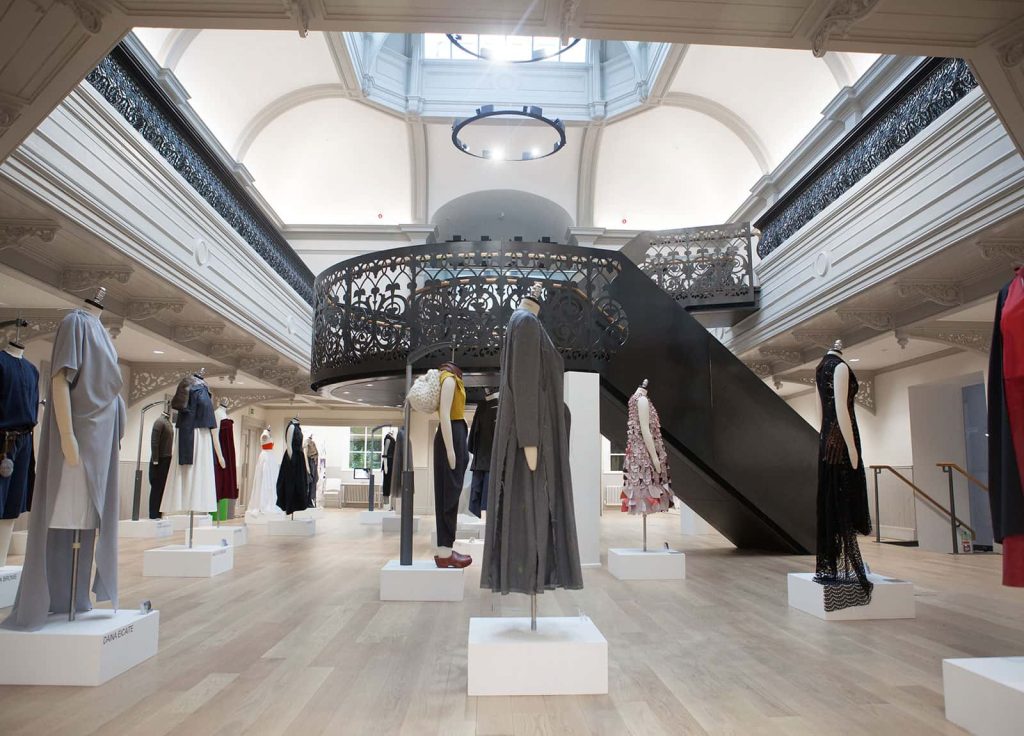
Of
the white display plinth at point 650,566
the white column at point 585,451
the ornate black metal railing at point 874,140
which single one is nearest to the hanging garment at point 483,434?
the white column at point 585,451

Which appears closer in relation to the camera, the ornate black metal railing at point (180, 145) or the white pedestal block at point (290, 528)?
the ornate black metal railing at point (180, 145)

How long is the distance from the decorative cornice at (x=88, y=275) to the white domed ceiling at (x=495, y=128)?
5.52 m

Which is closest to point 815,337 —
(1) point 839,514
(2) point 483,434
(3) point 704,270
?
(3) point 704,270

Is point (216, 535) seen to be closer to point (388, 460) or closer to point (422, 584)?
point (422, 584)

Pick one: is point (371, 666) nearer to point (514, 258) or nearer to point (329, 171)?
point (514, 258)

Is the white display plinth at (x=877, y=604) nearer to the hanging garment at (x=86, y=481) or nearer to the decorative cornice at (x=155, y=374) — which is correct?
the hanging garment at (x=86, y=481)

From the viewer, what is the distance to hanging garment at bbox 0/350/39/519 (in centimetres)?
482

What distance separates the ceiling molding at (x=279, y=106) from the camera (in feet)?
41.6

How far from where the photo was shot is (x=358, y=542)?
10.3 meters

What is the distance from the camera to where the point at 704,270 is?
10.5 meters

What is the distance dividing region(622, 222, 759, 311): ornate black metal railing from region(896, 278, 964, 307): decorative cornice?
326cm

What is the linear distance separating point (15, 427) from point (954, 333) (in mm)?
9304

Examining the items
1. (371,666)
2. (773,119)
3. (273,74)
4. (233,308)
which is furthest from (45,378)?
(773,119)

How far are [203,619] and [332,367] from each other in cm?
→ 349
